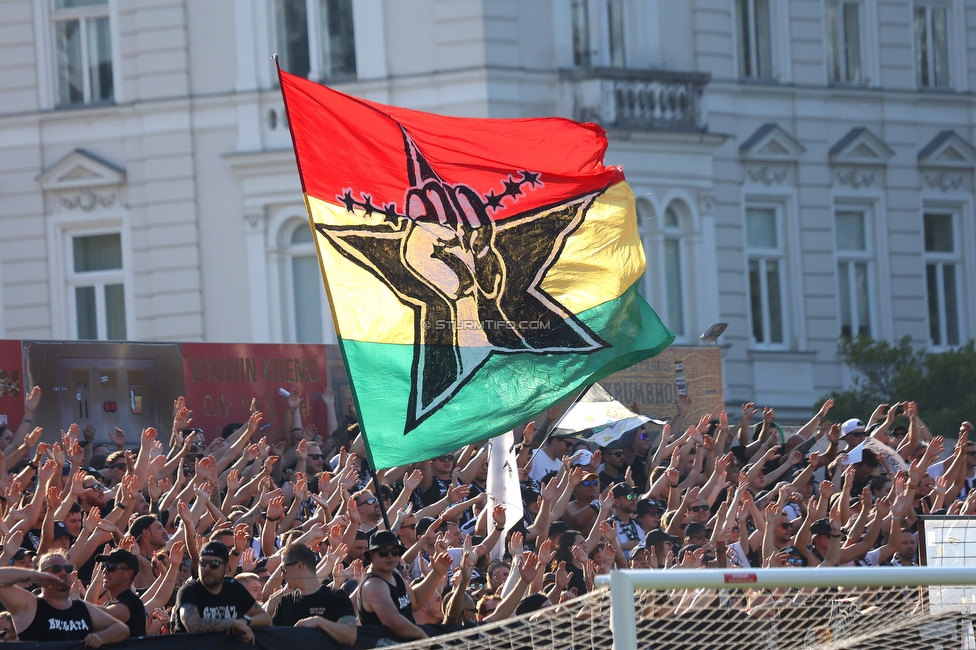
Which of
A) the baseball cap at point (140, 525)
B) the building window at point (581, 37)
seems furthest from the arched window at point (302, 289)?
the baseball cap at point (140, 525)

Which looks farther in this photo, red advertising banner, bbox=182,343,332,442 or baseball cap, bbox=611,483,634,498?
red advertising banner, bbox=182,343,332,442

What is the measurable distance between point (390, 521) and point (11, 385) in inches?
144

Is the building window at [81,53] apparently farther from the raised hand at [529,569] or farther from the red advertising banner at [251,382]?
the raised hand at [529,569]

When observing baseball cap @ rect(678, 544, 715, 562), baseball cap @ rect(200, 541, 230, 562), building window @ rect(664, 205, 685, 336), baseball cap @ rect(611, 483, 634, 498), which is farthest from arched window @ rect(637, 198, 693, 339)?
baseball cap @ rect(200, 541, 230, 562)

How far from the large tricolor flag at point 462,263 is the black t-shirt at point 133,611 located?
191cm

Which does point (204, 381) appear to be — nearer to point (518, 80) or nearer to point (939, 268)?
point (518, 80)

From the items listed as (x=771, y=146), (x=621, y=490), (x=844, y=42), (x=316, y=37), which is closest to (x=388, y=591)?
(x=621, y=490)

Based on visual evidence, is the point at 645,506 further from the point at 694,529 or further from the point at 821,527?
the point at 821,527

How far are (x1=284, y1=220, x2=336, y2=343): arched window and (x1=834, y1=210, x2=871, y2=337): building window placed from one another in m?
8.13

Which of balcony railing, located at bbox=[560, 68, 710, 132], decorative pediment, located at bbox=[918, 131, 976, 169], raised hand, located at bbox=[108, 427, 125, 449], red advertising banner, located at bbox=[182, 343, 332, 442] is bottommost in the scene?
raised hand, located at bbox=[108, 427, 125, 449]

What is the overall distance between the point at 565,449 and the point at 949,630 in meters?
6.35

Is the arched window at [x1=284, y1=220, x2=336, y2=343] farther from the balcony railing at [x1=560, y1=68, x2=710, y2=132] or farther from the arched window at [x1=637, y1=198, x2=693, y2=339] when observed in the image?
the arched window at [x1=637, y1=198, x2=693, y2=339]

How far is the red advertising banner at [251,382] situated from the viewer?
585 inches

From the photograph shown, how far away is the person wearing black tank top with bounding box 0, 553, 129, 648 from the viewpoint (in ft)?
27.3
